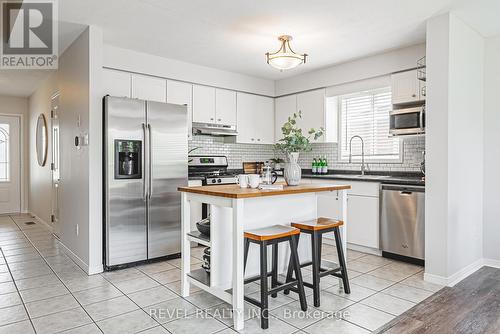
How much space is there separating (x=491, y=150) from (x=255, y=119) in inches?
132

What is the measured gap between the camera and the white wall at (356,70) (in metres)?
4.20

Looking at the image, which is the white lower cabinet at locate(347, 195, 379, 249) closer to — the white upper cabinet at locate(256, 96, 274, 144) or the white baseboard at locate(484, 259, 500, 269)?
the white baseboard at locate(484, 259, 500, 269)

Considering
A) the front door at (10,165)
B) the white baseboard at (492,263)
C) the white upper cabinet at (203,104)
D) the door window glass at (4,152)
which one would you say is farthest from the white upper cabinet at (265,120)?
the door window glass at (4,152)

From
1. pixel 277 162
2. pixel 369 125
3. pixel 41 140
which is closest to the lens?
pixel 369 125

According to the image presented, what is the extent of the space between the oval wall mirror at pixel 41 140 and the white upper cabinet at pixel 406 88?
567cm

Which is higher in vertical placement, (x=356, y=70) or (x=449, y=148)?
(x=356, y=70)

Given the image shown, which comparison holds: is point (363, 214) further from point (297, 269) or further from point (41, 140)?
point (41, 140)

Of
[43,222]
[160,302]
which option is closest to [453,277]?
[160,302]

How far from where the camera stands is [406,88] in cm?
418

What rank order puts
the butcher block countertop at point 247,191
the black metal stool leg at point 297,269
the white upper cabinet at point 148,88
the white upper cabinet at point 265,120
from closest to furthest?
the butcher block countertop at point 247,191 < the black metal stool leg at point 297,269 < the white upper cabinet at point 148,88 < the white upper cabinet at point 265,120

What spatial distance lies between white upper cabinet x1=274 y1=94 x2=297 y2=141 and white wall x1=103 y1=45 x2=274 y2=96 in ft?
0.82

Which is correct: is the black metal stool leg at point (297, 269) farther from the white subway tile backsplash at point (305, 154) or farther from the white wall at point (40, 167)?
the white wall at point (40, 167)

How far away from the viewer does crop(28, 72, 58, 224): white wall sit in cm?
570

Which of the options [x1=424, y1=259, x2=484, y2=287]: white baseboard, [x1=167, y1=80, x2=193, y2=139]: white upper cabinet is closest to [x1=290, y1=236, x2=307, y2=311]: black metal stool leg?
[x1=424, y1=259, x2=484, y2=287]: white baseboard
